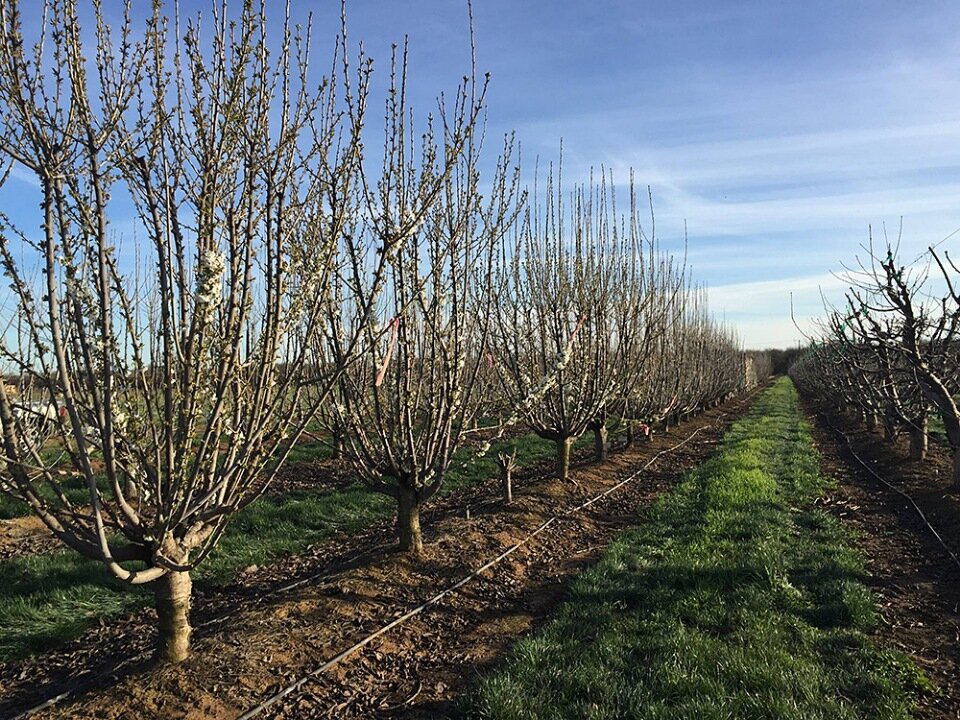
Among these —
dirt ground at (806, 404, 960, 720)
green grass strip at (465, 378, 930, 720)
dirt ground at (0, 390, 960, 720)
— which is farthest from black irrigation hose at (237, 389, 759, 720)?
dirt ground at (806, 404, 960, 720)

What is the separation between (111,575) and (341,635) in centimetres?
302

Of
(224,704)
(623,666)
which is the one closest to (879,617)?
(623,666)

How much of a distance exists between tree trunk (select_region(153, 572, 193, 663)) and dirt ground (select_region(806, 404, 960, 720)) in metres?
4.54

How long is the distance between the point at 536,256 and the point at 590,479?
13.1ft

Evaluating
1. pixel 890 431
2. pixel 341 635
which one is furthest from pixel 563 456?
pixel 890 431

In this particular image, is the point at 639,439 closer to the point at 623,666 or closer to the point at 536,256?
the point at 536,256

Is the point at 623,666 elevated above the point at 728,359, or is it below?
below

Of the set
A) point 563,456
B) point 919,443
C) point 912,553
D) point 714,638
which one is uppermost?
point 563,456

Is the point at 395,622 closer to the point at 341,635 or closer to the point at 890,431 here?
the point at 341,635

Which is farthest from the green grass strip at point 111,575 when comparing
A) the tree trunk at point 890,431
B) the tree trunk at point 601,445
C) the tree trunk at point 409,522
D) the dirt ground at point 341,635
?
the tree trunk at point 890,431

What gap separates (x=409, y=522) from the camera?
21.8ft

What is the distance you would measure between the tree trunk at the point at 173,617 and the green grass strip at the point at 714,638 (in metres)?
1.89

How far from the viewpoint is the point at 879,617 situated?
528 centimetres

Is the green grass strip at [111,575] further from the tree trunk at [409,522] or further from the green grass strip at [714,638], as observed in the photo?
the green grass strip at [714,638]
